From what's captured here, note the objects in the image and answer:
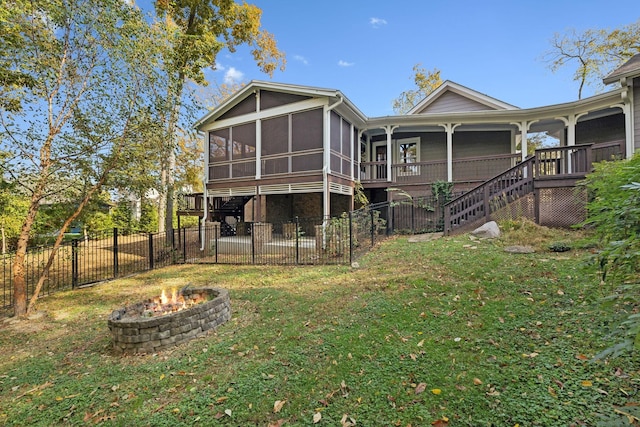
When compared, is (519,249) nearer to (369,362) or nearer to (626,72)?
(369,362)

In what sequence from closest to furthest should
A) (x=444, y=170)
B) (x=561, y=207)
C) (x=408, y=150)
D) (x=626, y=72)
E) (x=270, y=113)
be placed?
(x=561, y=207) < (x=626, y=72) < (x=270, y=113) < (x=444, y=170) < (x=408, y=150)

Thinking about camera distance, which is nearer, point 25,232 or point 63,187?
point 25,232

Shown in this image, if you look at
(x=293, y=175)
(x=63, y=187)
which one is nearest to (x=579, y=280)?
(x=293, y=175)

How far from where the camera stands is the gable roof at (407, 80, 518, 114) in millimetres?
14391

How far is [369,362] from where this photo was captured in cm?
349

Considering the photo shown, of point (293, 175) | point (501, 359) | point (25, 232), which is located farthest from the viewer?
point (293, 175)

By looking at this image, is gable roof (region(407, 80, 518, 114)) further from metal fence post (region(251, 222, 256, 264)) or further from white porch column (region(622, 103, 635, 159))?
metal fence post (region(251, 222, 256, 264))

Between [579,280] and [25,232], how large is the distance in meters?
10.4

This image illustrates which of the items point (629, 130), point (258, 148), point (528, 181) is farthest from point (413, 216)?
point (629, 130)

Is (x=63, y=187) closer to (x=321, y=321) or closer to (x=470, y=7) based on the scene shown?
(x=321, y=321)

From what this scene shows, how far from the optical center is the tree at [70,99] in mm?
5789

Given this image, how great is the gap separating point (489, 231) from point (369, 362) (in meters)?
6.88

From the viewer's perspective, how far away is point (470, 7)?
536 inches

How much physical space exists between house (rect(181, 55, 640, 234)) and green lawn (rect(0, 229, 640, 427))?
19.3ft
